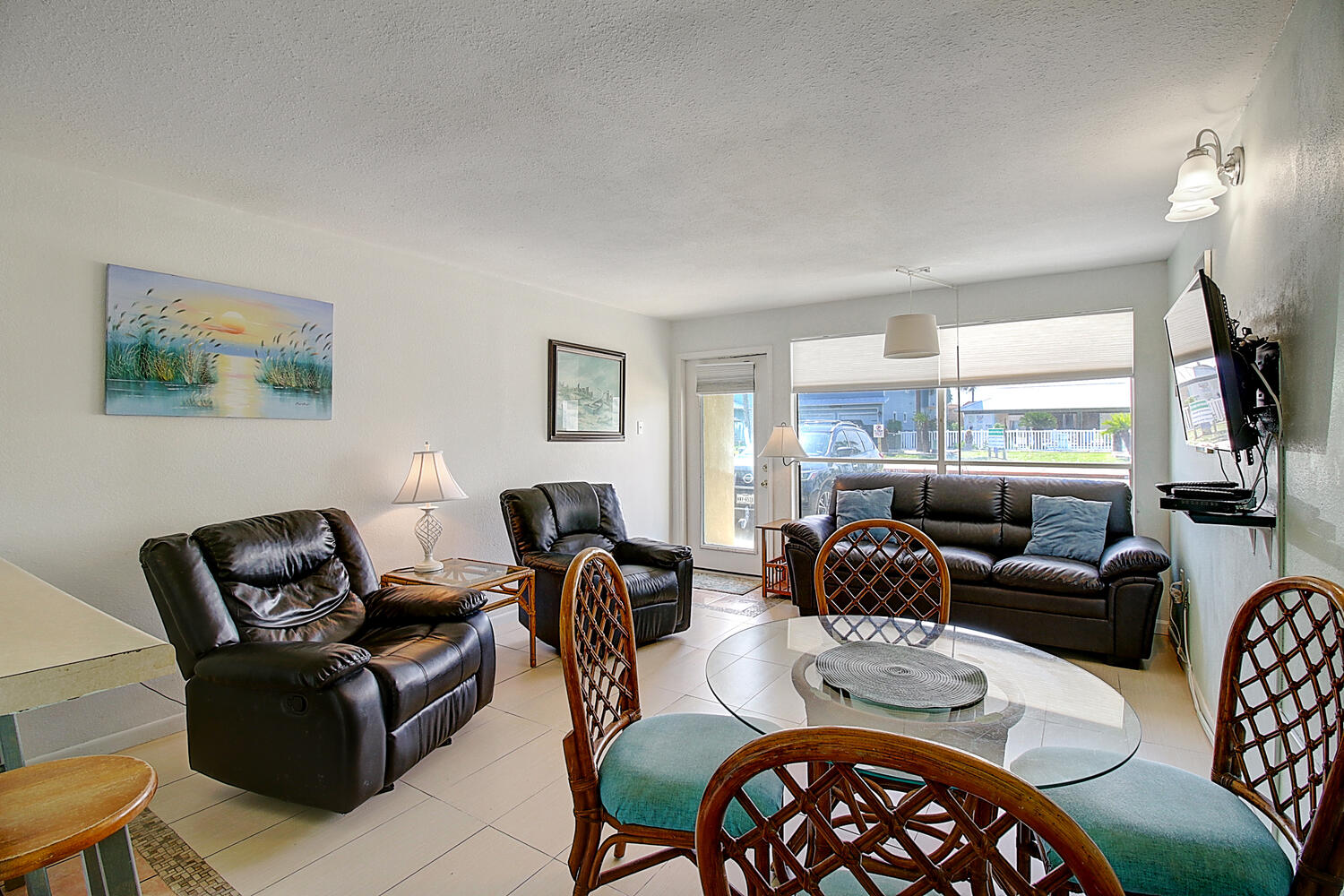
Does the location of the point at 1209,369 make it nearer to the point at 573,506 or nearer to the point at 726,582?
the point at 573,506

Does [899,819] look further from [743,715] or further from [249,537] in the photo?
[249,537]

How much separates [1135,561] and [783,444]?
2414mm

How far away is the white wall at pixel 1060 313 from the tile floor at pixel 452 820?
66.1 inches

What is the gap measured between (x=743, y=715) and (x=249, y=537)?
7.30 feet

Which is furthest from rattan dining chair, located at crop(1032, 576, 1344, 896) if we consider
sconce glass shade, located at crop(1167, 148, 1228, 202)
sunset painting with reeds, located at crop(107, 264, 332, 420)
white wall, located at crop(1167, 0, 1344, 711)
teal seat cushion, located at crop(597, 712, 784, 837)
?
sunset painting with reeds, located at crop(107, 264, 332, 420)

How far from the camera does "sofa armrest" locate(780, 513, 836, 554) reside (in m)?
4.57

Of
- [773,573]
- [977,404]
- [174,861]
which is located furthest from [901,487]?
[174,861]

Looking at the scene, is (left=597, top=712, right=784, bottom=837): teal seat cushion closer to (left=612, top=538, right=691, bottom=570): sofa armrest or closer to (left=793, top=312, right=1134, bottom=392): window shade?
(left=612, top=538, right=691, bottom=570): sofa armrest

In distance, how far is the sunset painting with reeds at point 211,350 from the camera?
287 cm

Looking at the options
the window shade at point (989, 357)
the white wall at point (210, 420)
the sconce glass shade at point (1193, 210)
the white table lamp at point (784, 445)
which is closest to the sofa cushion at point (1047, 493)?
the window shade at point (989, 357)

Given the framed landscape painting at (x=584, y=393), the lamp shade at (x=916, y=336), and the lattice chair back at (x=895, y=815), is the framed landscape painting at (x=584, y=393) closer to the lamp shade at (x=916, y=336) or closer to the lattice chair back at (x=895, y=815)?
the lamp shade at (x=916, y=336)

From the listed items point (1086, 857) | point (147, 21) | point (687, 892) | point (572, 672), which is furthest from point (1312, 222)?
point (147, 21)

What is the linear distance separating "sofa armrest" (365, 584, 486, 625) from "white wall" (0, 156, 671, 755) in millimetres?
861

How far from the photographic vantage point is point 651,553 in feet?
14.3
